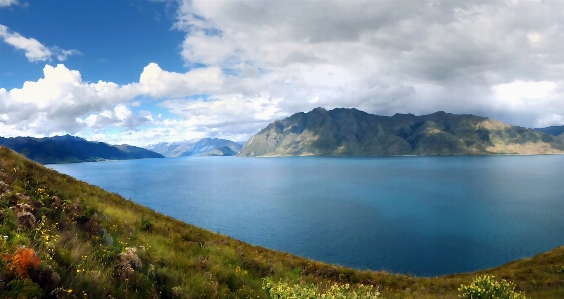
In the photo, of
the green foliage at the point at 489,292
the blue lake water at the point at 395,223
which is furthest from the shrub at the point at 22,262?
the blue lake water at the point at 395,223

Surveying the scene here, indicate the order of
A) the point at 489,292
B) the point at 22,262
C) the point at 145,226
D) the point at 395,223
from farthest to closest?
the point at 395,223 < the point at 145,226 < the point at 489,292 < the point at 22,262

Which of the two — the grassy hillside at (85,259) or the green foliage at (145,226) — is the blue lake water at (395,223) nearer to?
the green foliage at (145,226)

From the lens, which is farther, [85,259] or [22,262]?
[85,259]

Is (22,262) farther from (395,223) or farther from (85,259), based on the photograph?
(395,223)

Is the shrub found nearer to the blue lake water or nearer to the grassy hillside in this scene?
the grassy hillside

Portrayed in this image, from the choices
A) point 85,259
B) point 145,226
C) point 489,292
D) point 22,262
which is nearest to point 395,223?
point 489,292

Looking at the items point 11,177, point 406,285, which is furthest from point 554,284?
point 11,177

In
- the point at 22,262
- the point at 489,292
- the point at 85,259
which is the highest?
the point at 22,262

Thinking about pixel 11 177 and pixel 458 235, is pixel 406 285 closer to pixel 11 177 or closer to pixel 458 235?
pixel 11 177

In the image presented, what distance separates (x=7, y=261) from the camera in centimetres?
649

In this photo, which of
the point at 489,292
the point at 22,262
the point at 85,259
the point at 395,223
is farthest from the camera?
the point at 395,223

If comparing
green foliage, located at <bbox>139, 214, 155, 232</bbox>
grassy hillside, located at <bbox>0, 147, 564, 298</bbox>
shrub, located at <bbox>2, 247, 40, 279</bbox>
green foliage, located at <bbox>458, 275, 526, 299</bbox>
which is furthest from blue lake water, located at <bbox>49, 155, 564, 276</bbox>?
shrub, located at <bbox>2, 247, 40, 279</bbox>

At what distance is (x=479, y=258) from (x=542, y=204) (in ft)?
194

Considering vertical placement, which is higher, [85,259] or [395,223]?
[85,259]
